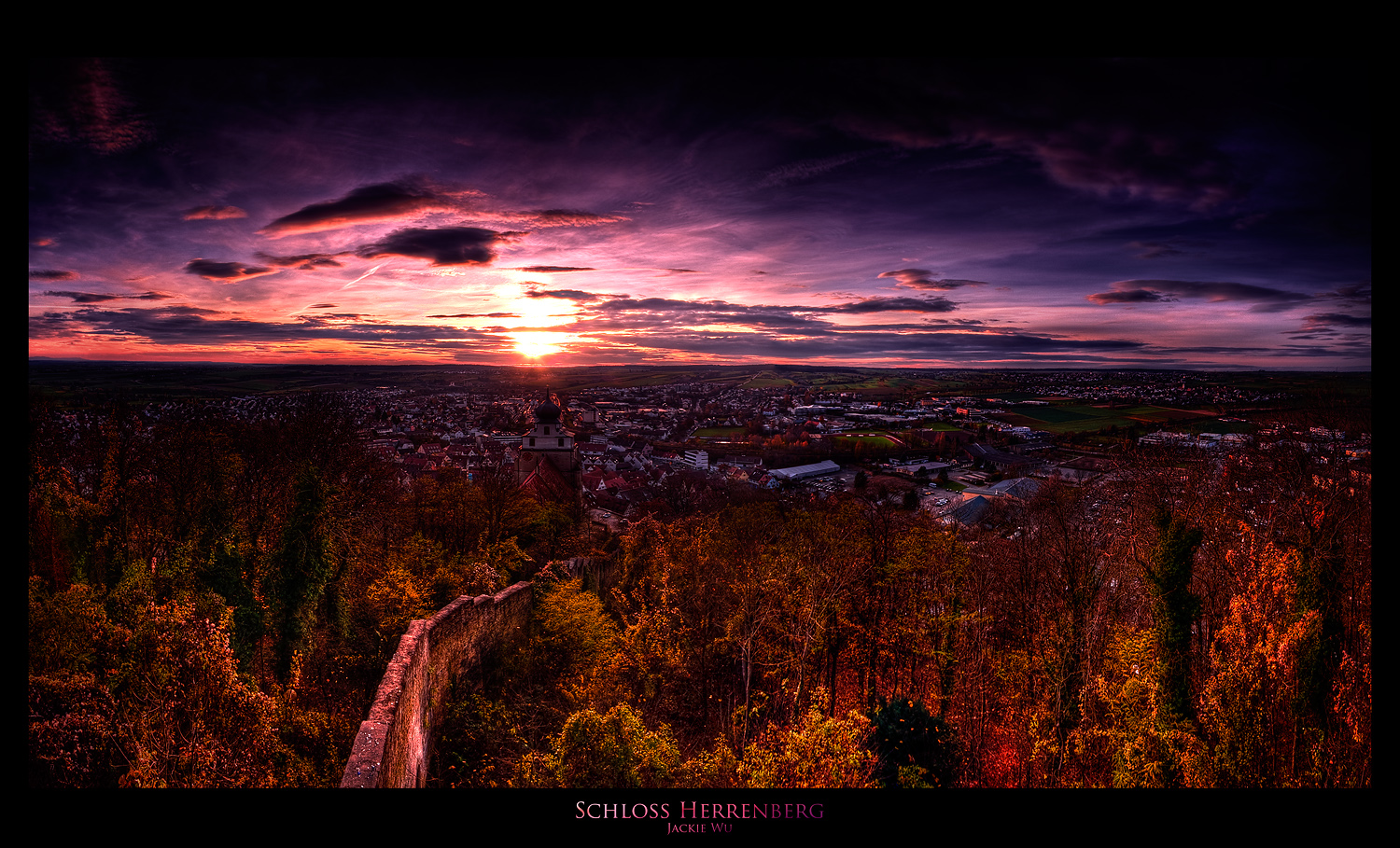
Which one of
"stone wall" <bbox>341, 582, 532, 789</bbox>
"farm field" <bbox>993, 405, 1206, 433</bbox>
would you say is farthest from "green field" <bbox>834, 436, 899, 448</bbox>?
"stone wall" <bbox>341, 582, 532, 789</bbox>

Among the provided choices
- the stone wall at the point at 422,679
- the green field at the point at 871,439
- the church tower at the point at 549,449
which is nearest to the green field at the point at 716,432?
the green field at the point at 871,439

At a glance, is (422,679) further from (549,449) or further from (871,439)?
(549,449)

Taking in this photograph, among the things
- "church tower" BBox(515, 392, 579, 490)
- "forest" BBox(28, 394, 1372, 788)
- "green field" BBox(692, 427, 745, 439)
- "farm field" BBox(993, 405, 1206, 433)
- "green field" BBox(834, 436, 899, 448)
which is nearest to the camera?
"forest" BBox(28, 394, 1372, 788)

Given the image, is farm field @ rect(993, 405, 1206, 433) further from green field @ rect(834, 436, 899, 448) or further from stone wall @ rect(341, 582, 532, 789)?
stone wall @ rect(341, 582, 532, 789)

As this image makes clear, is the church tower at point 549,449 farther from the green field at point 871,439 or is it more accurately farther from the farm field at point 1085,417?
the farm field at point 1085,417

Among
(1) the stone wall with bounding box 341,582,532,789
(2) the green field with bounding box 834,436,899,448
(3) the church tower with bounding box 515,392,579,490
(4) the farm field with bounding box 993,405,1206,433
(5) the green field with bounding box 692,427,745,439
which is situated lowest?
(1) the stone wall with bounding box 341,582,532,789

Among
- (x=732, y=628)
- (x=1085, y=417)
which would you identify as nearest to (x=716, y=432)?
(x=732, y=628)
